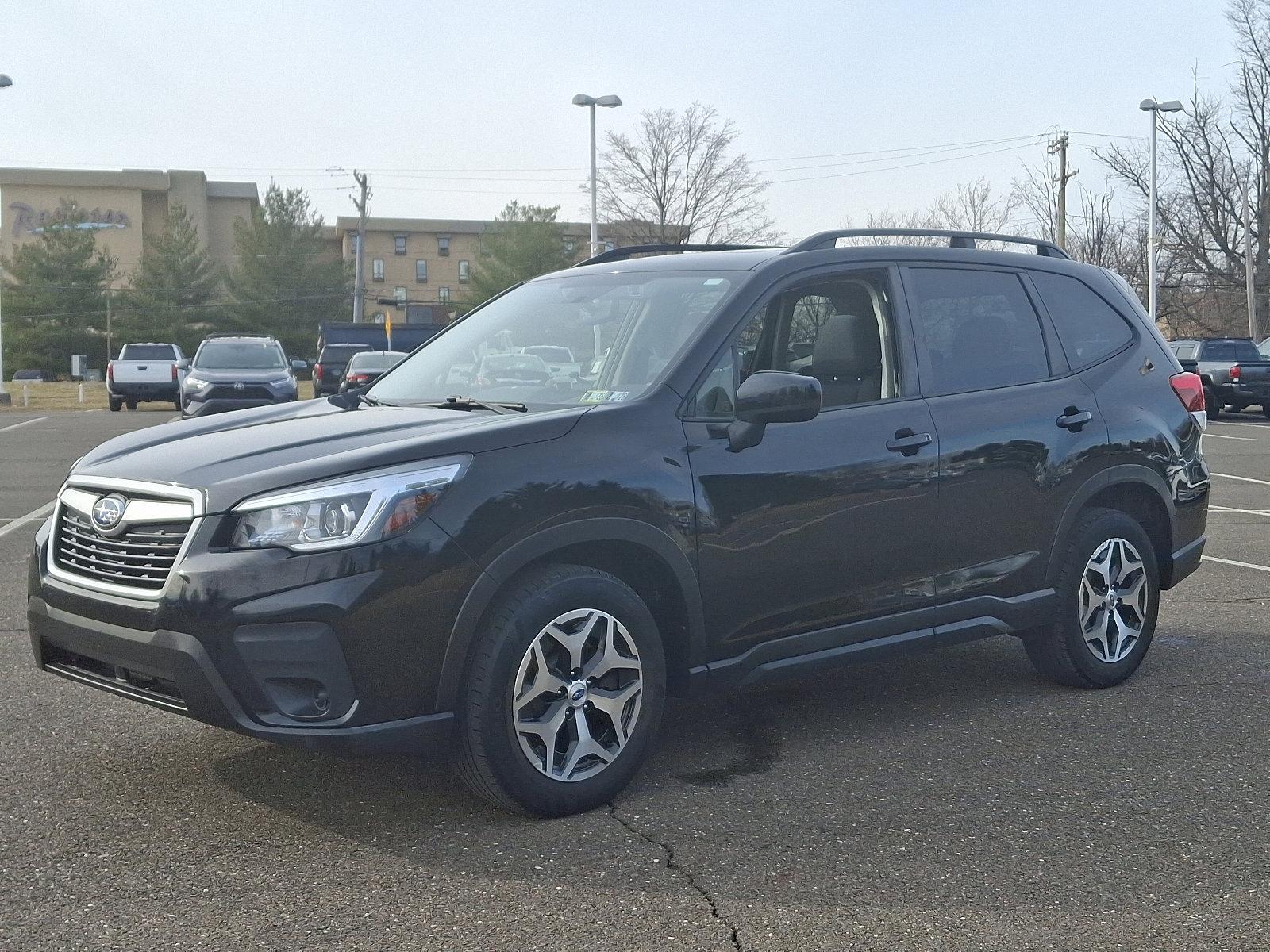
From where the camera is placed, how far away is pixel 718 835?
4125 mm

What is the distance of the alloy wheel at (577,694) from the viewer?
4145mm

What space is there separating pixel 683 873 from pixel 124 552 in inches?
72.4

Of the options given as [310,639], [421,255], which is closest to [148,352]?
[310,639]

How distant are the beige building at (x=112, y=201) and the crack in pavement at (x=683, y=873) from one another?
85606 millimetres

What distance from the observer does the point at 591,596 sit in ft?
13.9

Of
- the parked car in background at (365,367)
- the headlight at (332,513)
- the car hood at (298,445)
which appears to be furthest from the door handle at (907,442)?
the parked car in background at (365,367)

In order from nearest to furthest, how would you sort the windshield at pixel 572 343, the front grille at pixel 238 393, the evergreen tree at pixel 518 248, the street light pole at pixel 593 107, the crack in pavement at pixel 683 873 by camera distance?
the crack in pavement at pixel 683 873 → the windshield at pixel 572 343 → the front grille at pixel 238 393 → the street light pole at pixel 593 107 → the evergreen tree at pixel 518 248

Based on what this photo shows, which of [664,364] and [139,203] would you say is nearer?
[664,364]

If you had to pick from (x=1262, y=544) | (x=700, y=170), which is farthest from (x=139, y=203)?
(x=1262, y=544)

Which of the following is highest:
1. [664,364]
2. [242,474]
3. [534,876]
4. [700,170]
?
[700,170]

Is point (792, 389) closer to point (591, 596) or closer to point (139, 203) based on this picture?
point (591, 596)

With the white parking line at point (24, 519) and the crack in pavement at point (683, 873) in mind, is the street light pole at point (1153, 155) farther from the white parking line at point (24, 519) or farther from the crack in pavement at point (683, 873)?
the crack in pavement at point (683, 873)

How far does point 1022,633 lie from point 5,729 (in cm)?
393

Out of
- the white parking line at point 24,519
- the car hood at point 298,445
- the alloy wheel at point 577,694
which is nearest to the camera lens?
the car hood at point 298,445
